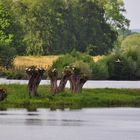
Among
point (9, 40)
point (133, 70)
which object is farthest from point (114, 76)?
point (9, 40)

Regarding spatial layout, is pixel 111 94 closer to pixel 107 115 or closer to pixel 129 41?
pixel 107 115

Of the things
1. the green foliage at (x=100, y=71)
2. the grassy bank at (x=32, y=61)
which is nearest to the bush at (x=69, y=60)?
the green foliage at (x=100, y=71)

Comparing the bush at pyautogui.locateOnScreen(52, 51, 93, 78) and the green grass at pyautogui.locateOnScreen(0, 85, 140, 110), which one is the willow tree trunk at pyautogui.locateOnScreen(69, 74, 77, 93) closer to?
the green grass at pyautogui.locateOnScreen(0, 85, 140, 110)

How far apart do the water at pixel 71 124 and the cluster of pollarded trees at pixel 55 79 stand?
496cm

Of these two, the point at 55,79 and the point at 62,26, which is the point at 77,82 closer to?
the point at 55,79

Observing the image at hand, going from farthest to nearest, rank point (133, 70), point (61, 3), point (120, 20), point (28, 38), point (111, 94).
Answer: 1. point (120, 20)
2. point (61, 3)
3. point (28, 38)
4. point (133, 70)
5. point (111, 94)

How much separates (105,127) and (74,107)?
1320 cm

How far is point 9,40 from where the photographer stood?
132000mm

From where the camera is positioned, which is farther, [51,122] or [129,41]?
[129,41]

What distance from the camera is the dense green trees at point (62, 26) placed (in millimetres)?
155375

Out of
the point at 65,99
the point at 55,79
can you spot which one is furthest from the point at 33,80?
the point at 55,79

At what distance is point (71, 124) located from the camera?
51344 mm

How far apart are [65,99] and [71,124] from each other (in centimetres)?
1393

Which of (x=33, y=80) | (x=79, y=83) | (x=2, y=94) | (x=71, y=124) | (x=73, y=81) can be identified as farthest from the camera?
(x=73, y=81)
